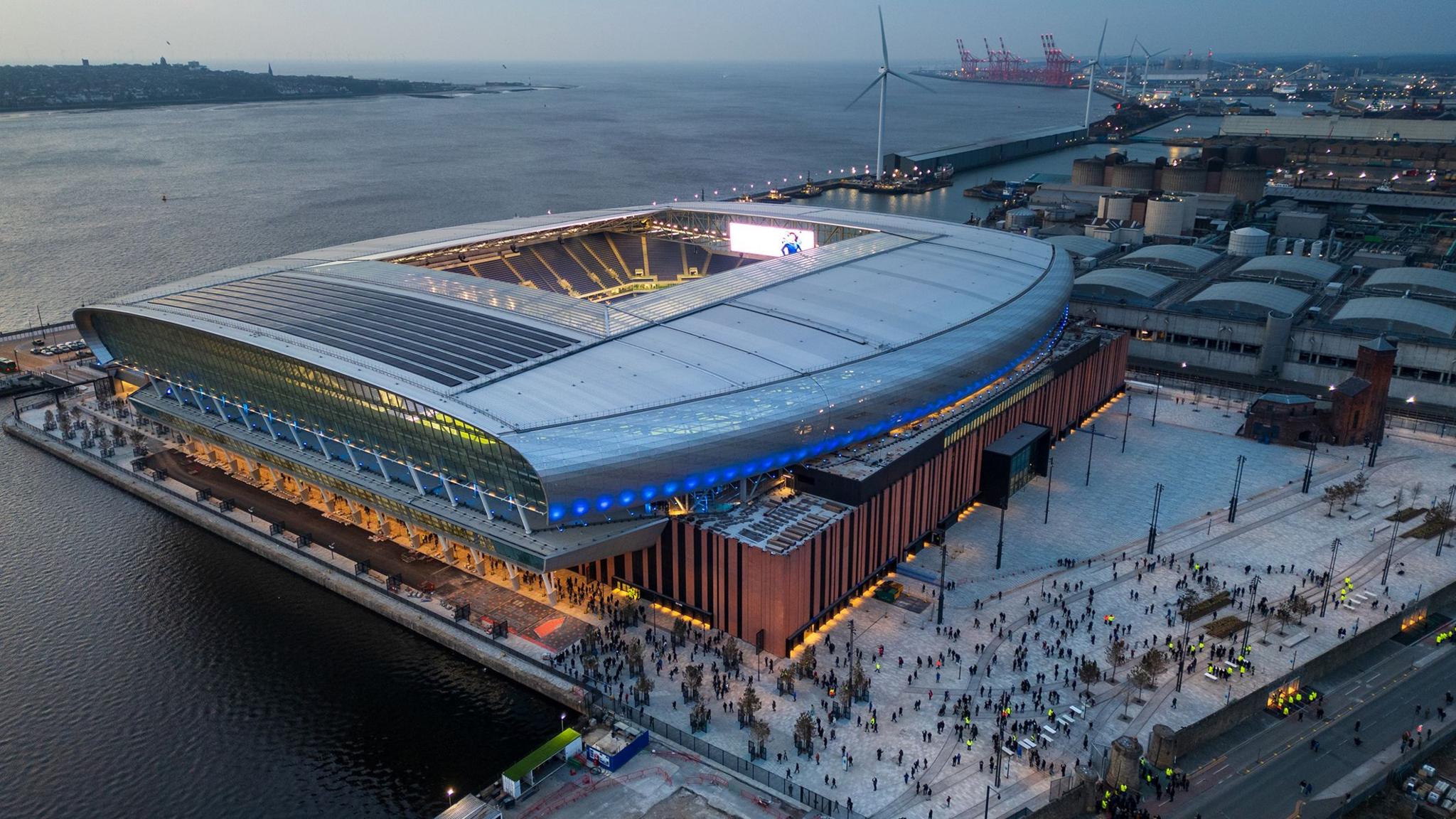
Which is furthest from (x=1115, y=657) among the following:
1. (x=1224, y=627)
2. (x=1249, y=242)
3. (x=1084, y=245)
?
(x=1249, y=242)

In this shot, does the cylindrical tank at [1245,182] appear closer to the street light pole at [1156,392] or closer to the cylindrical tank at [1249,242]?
the cylindrical tank at [1249,242]

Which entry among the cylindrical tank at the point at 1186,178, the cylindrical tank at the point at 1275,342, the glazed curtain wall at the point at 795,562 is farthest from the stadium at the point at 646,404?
the cylindrical tank at the point at 1186,178

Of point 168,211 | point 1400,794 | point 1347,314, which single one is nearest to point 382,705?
point 1400,794

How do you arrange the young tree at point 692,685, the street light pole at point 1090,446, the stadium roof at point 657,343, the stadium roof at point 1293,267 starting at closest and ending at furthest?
the young tree at point 692,685, the stadium roof at point 657,343, the street light pole at point 1090,446, the stadium roof at point 1293,267

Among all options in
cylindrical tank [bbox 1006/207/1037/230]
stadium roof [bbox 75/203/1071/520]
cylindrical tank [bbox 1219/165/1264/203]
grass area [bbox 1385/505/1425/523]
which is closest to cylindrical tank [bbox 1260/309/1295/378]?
stadium roof [bbox 75/203/1071/520]

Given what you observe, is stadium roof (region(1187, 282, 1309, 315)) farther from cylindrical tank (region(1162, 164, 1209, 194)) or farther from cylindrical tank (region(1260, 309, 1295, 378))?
cylindrical tank (region(1162, 164, 1209, 194))

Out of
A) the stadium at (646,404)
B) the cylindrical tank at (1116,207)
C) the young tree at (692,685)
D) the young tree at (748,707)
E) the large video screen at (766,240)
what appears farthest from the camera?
the cylindrical tank at (1116,207)

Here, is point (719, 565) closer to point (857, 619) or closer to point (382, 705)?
point (857, 619)
